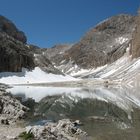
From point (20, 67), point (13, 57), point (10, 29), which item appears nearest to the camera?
point (13, 57)

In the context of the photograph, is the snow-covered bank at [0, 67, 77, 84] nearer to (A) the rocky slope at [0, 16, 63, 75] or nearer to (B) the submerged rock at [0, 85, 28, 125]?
(A) the rocky slope at [0, 16, 63, 75]

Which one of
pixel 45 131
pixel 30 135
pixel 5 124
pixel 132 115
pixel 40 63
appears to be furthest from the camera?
pixel 40 63

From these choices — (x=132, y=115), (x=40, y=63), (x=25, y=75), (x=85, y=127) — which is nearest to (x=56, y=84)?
(x=25, y=75)

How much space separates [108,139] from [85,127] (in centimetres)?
551

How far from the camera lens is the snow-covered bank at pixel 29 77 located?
126 metres

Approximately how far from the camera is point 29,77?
136 m

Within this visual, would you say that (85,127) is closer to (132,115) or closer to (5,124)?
(5,124)

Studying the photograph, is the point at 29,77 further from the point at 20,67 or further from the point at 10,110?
the point at 10,110

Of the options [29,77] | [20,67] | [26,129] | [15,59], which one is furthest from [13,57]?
[26,129]

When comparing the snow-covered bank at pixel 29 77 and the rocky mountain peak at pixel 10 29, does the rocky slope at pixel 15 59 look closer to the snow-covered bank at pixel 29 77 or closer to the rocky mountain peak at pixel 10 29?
the snow-covered bank at pixel 29 77

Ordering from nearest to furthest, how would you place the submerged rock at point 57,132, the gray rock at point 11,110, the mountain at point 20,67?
the submerged rock at point 57,132 → the gray rock at point 11,110 → the mountain at point 20,67

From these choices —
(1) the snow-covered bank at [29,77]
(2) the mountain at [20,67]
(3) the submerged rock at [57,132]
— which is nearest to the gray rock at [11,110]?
(3) the submerged rock at [57,132]

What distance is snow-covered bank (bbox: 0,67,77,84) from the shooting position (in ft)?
415

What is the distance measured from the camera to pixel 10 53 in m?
136
